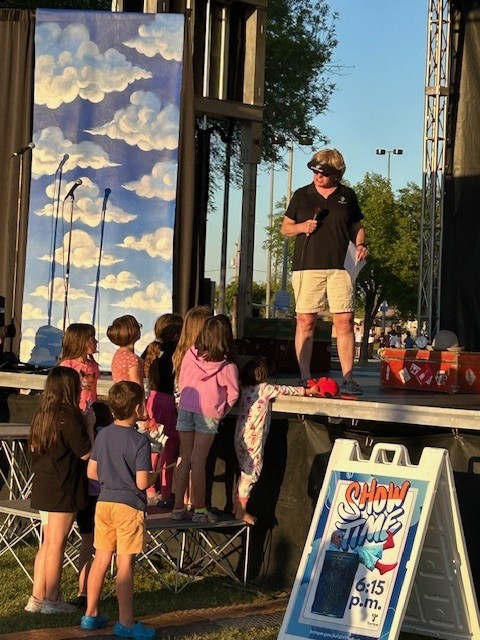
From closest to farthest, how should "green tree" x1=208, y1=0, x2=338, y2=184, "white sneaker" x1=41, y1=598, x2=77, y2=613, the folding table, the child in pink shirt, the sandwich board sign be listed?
the sandwich board sign < "white sneaker" x1=41, y1=598, x2=77, y2=613 < the child in pink shirt < the folding table < "green tree" x1=208, y1=0, x2=338, y2=184

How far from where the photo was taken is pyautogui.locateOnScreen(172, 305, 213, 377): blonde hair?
7.16 m

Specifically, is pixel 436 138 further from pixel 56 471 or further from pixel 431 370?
pixel 56 471

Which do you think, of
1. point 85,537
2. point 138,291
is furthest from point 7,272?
point 85,537

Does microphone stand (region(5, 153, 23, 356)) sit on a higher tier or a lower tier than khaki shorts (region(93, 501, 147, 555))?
higher

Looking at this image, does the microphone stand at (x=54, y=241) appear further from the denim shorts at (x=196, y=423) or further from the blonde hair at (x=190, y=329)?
the denim shorts at (x=196, y=423)

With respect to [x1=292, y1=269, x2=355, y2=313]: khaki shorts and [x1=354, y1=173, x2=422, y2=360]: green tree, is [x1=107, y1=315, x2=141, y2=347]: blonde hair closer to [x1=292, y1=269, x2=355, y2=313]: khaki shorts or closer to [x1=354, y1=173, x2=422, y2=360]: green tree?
[x1=292, y1=269, x2=355, y2=313]: khaki shorts

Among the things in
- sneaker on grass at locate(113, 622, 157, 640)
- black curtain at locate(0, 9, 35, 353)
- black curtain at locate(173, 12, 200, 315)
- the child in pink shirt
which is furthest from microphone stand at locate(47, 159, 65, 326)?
sneaker on grass at locate(113, 622, 157, 640)

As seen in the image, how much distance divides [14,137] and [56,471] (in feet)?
19.5

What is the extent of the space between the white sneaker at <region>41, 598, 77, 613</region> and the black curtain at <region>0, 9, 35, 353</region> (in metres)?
5.44

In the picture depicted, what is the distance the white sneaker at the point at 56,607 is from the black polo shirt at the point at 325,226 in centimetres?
273

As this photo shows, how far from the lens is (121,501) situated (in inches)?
233

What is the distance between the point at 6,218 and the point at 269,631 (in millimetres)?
6690

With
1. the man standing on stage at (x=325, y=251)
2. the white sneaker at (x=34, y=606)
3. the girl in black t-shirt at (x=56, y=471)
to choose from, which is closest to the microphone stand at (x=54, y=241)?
the man standing on stage at (x=325, y=251)

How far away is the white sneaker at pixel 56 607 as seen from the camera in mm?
6406
